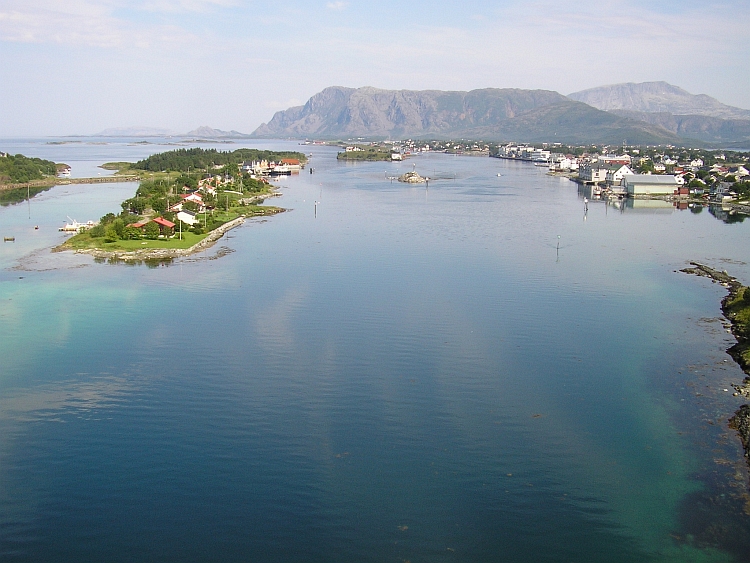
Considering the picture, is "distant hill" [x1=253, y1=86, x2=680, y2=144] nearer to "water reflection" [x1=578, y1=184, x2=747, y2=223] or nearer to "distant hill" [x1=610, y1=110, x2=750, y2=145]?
"distant hill" [x1=610, y1=110, x2=750, y2=145]

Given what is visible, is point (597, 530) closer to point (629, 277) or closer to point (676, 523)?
point (676, 523)

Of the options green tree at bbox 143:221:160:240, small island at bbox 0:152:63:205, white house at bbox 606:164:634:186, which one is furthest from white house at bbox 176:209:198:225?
white house at bbox 606:164:634:186

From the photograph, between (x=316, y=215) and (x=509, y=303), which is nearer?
(x=509, y=303)

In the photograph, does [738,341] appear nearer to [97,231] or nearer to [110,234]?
[110,234]

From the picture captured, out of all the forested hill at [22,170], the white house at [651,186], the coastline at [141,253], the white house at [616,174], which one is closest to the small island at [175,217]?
the coastline at [141,253]

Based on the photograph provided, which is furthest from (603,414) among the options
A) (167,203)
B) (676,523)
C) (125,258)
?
(167,203)

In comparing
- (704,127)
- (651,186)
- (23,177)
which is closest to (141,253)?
(23,177)

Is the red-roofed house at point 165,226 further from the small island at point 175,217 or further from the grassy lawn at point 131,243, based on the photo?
the grassy lawn at point 131,243
